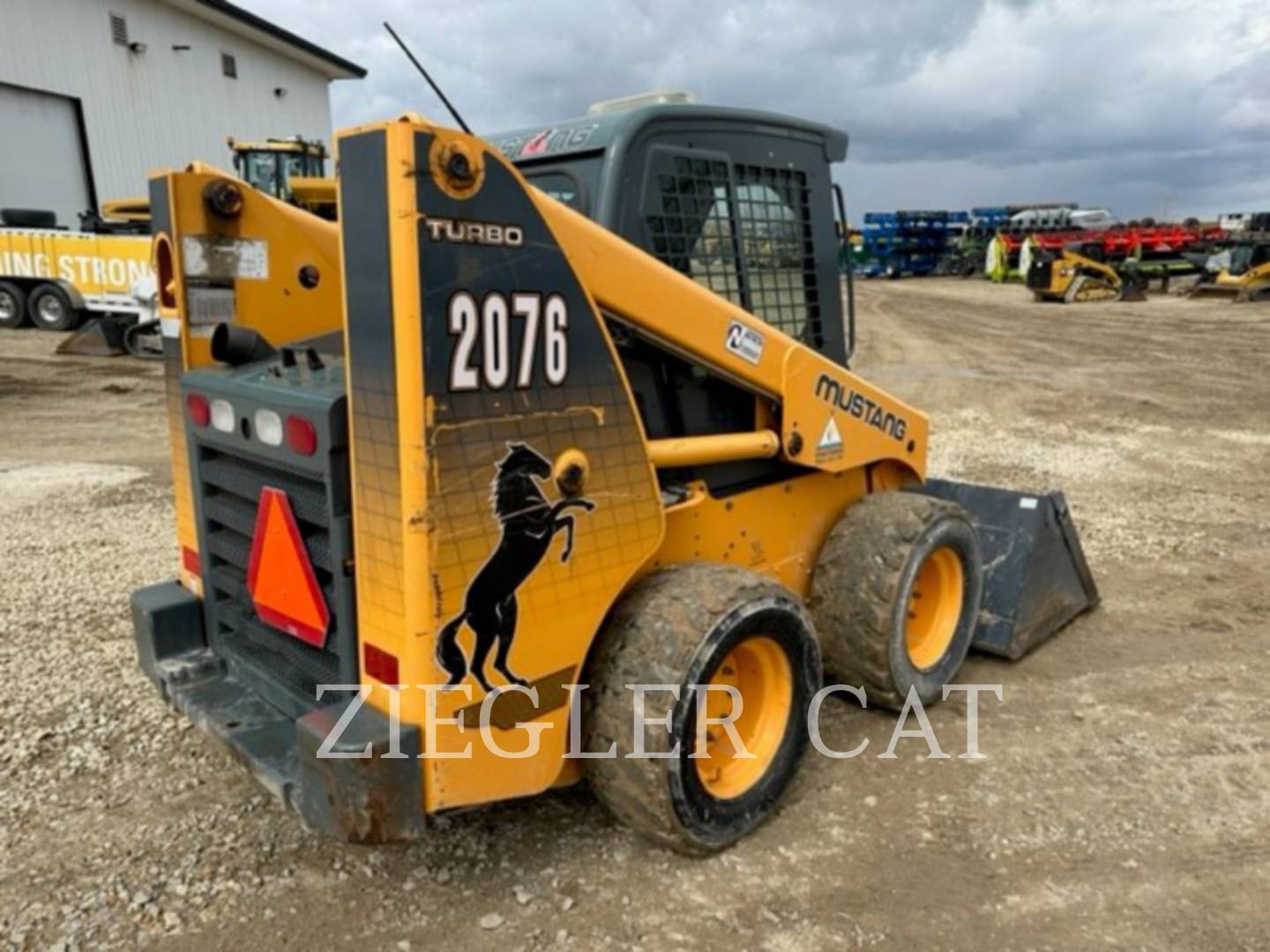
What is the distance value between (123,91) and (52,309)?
897 centimetres

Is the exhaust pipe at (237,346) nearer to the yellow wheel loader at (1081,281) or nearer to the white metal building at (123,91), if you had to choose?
the white metal building at (123,91)

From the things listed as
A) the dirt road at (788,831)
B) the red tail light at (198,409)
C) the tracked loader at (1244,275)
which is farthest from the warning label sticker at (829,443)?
the tracked loader at (1244,275)

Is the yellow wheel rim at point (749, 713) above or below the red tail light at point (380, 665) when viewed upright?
below

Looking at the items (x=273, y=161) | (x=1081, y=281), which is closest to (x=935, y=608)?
(x=273, y=161)

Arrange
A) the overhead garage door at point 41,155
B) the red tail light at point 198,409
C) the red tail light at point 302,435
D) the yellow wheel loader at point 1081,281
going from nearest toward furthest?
the red tail light at point 302,435
the red tail light at point 198,409
the overhead garage door at point 41,155
the yellow wheel loader at point 1081,281

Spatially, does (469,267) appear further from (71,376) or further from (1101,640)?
(71,376)

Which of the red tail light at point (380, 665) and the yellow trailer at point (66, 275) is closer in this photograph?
the red tail light at point (380, 665)

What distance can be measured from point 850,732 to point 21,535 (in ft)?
17.6

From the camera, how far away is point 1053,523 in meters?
4.56

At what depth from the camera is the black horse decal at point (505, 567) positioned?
2326mm

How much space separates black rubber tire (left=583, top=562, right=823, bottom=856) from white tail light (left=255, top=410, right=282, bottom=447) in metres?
1.05

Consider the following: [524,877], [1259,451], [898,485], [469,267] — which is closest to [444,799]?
[524,877]

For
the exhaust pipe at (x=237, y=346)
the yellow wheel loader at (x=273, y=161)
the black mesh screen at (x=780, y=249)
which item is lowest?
the exhaust pipe at (x=237, y=346)

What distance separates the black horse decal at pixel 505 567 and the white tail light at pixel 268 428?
2.30ft
